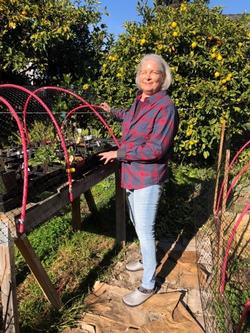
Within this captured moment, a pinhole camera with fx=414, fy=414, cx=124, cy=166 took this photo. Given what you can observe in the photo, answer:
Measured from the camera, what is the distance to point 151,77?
2.80 meters

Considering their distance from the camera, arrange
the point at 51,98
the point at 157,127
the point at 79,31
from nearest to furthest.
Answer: the point at 157,127, the point at 51,98, the point at 79,31

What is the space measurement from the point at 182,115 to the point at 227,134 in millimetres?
744

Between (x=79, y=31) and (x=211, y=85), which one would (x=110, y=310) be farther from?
(x=79, y=31)

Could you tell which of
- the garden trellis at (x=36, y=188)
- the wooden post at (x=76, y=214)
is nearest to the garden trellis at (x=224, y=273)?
the garden trellis at (x=36, y=188)

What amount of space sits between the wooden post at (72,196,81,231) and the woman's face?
1568 mm

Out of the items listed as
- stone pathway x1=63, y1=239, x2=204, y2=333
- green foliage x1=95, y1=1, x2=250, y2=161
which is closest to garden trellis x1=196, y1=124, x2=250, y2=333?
stone pathway x1=63, y1=239, x2=204, y2=333

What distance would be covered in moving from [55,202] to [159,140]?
769mm

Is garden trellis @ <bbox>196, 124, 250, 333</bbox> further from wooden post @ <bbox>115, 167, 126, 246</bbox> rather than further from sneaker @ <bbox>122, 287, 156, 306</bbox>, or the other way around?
wooden post @ <bbox>115, 167, 126, 246</bbox>

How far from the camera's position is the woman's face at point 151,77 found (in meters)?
2.79

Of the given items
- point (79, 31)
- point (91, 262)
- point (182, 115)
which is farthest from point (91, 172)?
point (79, 31)

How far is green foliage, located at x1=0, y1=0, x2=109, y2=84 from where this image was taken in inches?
223

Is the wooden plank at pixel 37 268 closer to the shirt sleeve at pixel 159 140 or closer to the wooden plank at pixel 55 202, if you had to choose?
the wooden plank at pixel 55 202

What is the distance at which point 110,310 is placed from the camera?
9.89ft

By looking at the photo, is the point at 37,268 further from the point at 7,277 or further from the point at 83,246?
the point at 83,246
